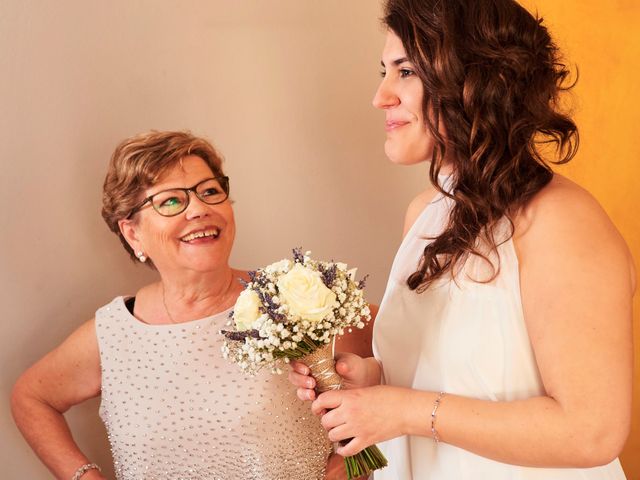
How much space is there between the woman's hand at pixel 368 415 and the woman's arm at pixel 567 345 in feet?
0.32

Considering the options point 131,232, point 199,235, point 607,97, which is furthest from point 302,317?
point 607,97

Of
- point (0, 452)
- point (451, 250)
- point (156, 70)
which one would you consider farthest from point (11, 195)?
point (451, 250)

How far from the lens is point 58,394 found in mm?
2748

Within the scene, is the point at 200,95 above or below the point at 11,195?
above

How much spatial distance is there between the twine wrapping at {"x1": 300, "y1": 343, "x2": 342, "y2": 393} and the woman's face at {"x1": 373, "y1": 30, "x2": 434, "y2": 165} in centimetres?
53

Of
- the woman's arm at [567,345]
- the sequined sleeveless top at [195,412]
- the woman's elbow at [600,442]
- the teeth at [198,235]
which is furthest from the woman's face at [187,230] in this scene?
the woman's elbow at [600,442]

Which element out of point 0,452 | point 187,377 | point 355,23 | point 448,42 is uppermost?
point 355,23

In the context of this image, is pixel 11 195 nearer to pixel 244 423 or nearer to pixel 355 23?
pixel 244 423

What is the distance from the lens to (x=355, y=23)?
11.5 ft

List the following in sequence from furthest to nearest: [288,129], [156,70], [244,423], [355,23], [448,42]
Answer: [355,23] < [288,129] < [156,70] < [244,423] < [448,42]

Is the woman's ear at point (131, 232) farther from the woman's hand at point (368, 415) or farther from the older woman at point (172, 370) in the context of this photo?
the woman's hand at point (368, 415)

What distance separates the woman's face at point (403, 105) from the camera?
1864mm

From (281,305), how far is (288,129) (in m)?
1.59

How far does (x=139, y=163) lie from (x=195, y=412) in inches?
34.1
